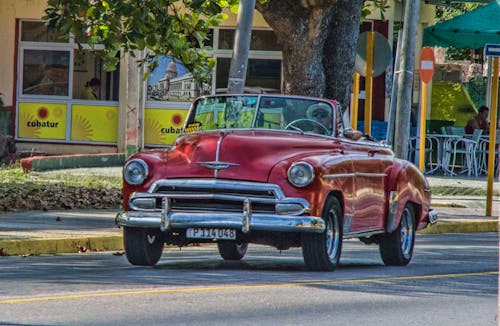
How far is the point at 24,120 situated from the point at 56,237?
17.5 metres

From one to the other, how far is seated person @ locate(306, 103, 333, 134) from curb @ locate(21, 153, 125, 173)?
14388 millimetres

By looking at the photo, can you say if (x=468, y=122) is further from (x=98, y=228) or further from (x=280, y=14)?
(x=98, y=228)

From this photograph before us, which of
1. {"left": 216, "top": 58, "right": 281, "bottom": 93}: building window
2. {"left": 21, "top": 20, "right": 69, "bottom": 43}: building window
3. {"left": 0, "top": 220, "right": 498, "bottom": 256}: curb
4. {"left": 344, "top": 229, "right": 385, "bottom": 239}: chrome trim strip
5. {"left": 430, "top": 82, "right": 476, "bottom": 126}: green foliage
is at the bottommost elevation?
{"left": 0, "top": 220, "right": 498, "bottom": 256}: curb

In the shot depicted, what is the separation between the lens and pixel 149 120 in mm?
32375

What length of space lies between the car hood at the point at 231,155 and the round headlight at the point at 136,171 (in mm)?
141

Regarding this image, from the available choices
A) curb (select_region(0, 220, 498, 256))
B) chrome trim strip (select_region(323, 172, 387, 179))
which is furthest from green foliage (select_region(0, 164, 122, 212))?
chrome trim strip (select_region(323, 172, 387, 179))

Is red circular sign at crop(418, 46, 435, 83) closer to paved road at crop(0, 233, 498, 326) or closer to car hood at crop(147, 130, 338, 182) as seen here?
paved road at crop(0, 233, 498, 326)

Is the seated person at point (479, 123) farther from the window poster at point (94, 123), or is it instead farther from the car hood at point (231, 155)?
the car hood at point (231, 155)

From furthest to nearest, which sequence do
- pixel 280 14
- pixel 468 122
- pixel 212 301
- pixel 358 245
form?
pixel 468 122 → pixel 280 14 → pixel 358 245 → pixel 212 301

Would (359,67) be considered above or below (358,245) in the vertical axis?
above

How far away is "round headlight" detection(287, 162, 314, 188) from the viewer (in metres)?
12.3

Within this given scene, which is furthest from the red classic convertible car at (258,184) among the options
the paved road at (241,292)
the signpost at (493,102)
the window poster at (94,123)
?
the window poster at (94,123)

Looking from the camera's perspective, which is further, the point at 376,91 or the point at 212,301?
the point at 376,91

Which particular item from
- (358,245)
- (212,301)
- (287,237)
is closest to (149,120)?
(358,245)
